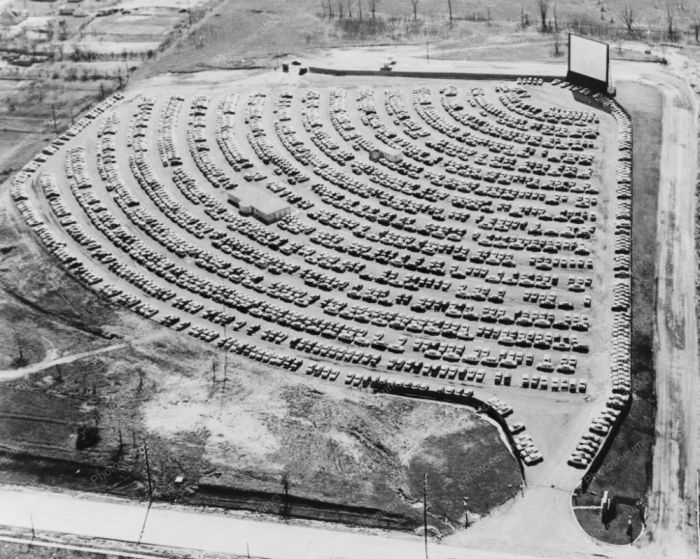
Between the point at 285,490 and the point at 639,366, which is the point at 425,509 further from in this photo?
the point at 639,366

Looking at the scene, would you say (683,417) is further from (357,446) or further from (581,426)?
(357,446)

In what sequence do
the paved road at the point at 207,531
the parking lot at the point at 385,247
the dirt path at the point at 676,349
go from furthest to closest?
the parking lot at the point at 385,247
the dirt path at the point at 676,349
the paved road at the point at 207,531

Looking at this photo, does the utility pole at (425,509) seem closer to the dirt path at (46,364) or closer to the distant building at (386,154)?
the dirt path at (46,364)

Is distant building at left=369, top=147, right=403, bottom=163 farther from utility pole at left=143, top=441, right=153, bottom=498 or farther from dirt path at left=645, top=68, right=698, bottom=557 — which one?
utility pole at left=143, top=441, right=153, bottom=498

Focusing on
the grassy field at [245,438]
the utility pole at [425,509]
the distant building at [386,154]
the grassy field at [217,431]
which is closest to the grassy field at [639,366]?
the grassy field at [245,438]

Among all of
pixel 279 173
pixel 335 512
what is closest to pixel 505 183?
pixel 279 173
